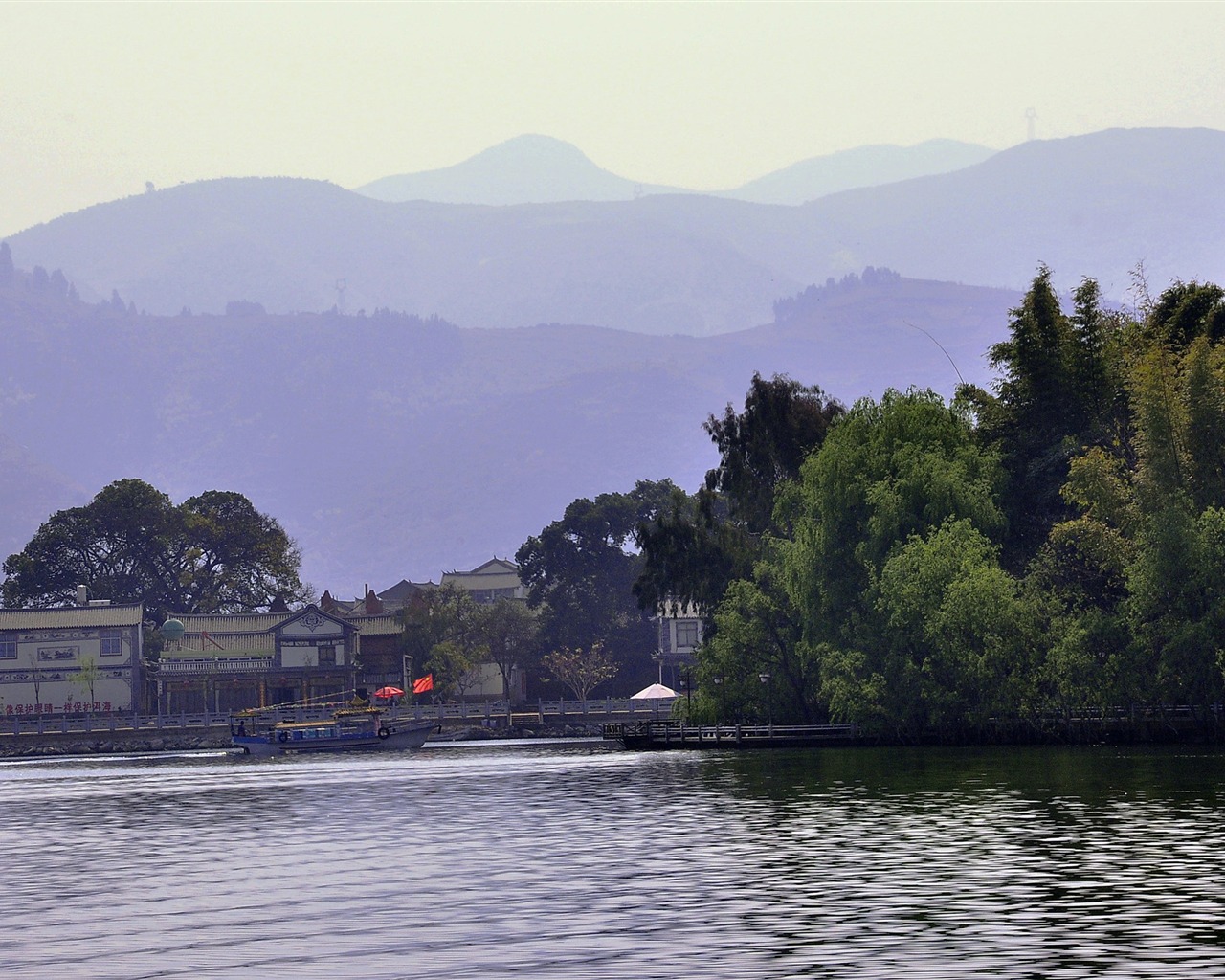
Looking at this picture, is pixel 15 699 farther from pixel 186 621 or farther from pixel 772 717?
pixel 772 717

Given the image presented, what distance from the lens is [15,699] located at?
155875 mm

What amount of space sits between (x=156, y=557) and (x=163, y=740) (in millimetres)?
56550

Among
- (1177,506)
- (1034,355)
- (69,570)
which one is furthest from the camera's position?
(69,570)

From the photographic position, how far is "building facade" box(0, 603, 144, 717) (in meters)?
156

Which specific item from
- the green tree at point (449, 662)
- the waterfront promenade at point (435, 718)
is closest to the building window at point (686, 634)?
the waterfront promenade at point (435, 718)

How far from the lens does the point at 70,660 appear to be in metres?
157

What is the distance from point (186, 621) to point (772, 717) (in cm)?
9273

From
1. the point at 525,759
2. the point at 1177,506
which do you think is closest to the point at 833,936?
the point at 1177,506

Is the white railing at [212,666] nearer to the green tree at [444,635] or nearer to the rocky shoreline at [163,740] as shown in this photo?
the green tree at [444,635]

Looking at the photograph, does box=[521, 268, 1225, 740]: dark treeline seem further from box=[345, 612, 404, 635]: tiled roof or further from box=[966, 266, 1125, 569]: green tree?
box=[345, 612, 404, 635]: tiled roof

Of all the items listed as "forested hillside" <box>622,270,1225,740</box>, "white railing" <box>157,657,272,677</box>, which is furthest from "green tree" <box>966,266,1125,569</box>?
"white railing" <box>157,657,272,677</box>

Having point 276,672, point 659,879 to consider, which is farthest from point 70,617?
point 659,879

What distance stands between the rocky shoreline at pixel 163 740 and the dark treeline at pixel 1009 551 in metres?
40.4

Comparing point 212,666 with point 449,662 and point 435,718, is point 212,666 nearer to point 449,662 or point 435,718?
point 449,662
